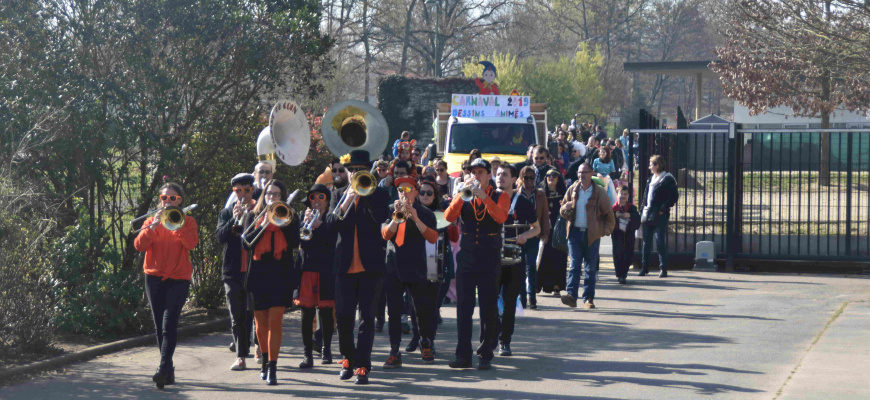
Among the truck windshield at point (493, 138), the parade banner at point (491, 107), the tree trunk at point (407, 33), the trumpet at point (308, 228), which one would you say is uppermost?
the tree trunk at point (407, 33)

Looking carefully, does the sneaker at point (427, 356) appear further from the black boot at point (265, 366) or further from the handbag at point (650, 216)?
the handbag at point (650, 216)

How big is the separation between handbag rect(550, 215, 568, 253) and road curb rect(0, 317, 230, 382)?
3686 mm

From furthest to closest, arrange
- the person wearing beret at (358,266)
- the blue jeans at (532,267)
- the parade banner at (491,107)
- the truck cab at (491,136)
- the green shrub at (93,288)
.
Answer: the parade banner at (491,107) < the truck cab at (491,136) < the blue jeans at (532,267) < the green shrub at (93,288) < the person wearing beret at (358,266)

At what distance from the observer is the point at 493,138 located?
2011 centimetres

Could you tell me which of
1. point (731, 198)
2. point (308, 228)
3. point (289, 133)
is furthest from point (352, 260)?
point (731, 198)

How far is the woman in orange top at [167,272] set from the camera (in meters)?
7.68

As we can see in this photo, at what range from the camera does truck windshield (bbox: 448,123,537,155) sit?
20.0 metres

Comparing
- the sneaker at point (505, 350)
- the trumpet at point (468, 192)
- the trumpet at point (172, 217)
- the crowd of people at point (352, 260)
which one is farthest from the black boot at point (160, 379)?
the sneaker at point (505, 350)

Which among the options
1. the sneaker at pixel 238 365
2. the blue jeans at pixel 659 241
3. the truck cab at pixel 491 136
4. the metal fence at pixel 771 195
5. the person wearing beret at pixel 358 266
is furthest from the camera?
the truck cab at pixel 491 136

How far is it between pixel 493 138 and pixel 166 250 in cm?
1289

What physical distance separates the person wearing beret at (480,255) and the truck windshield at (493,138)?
1162 centimetres

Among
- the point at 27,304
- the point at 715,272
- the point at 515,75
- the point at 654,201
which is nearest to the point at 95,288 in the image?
the point at 27,304

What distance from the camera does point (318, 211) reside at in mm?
8125

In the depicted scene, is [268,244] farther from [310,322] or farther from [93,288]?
[93,288]
